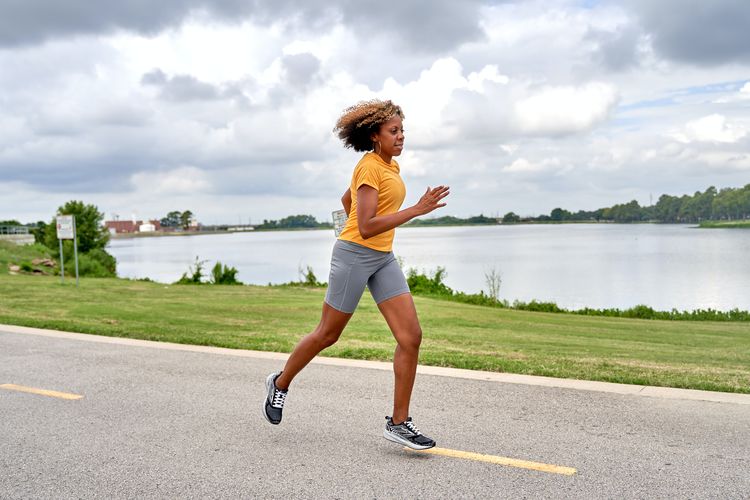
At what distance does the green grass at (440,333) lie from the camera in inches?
290

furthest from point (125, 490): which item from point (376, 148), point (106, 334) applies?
point (106, 334)

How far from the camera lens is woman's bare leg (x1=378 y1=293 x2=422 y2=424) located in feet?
14.5

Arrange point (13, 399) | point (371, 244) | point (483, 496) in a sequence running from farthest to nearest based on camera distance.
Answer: point (13, 399) < point (371, 244) < point (483, 496)

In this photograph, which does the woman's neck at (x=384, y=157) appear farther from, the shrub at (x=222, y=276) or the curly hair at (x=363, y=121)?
the shrub at (x=222, y=276)

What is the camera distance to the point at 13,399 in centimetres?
609

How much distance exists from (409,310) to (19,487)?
2.45 m

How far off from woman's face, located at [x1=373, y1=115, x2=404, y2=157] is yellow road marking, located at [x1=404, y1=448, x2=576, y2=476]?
6.17 ft

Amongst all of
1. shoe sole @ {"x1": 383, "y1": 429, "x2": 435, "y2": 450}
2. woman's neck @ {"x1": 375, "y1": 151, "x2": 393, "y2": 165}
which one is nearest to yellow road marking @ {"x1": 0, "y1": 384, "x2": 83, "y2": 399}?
shoe sole @ {"x1": 383, "y1": 429, "x2": 435, "y2": 450}

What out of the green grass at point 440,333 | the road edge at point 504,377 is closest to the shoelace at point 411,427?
the road edge at point 504,377

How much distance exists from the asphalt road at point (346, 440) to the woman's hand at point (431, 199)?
152cm

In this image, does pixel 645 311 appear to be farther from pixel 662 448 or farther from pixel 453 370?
pixel 662 448

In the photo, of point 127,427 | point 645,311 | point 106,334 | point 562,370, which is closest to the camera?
point 127,427

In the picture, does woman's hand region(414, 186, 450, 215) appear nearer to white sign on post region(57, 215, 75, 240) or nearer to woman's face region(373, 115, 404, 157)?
woman's face region(373, 115, 404, 157)

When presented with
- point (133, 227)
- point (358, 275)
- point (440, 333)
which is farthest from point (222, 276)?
point (133, 227)
